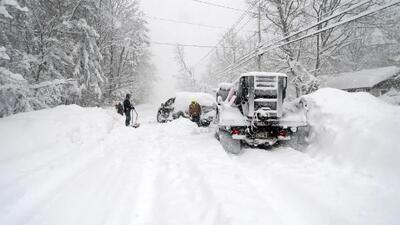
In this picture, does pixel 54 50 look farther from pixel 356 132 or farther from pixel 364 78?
pixel 364 78

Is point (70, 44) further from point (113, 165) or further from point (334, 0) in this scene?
point (334, 0)

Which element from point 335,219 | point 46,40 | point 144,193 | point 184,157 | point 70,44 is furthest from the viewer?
point 70,44

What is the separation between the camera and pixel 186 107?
15.0 meters

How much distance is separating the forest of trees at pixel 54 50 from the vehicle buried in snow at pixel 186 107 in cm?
559

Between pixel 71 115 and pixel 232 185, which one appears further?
pixel 71 115

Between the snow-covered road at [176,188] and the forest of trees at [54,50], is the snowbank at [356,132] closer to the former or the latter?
the snow-covered road at [176,188]

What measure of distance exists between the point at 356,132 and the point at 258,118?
2.49 m

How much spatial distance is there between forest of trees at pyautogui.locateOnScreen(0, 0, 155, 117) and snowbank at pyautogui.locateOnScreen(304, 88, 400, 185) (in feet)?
29.4

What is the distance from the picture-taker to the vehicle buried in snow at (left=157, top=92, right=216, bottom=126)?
13.5 metres

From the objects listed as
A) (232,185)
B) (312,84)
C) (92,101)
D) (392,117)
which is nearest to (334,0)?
(312,84)

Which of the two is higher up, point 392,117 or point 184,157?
point 392,117

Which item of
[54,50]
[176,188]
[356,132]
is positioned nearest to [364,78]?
[356,132]

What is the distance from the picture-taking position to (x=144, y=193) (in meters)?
4.09

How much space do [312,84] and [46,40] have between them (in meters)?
17.3
